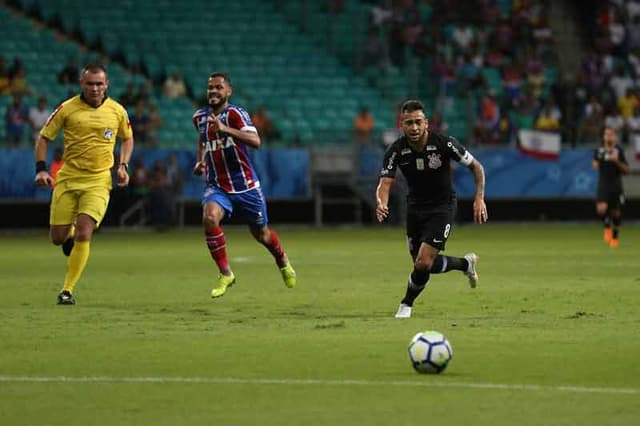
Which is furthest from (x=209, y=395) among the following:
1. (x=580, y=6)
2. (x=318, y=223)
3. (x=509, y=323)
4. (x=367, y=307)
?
(x=580, y=6)

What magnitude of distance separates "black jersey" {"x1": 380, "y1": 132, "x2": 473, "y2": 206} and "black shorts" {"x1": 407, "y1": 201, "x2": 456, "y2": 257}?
0.08m

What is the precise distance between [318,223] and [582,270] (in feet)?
49.0

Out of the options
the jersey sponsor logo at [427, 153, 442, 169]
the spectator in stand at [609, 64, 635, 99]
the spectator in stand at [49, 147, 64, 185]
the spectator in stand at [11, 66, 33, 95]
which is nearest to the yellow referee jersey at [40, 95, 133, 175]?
the jersey sponsor logo at [427, 153, 442, 169]

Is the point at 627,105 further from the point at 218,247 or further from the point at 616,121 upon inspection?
the point at 218,247

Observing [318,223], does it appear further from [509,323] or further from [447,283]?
[509,323]

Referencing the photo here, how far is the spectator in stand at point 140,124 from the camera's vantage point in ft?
102

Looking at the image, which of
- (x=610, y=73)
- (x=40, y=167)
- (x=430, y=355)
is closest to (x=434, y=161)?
(x=40, y=167)

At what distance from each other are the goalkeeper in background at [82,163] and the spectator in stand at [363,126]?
61.4 ft

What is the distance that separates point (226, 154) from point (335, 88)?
21243mm

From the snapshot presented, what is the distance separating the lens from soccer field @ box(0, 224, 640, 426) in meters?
7.61

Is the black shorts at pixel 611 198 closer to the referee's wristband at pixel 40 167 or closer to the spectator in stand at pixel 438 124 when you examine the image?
the spectator in stand at pixel 438 124

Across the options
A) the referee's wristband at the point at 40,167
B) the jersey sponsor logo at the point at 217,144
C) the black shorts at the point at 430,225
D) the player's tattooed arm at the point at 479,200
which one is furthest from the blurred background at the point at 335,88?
the player's tattooed arm at the point at 479,200

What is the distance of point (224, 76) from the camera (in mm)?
14422

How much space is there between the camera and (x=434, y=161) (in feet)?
41.3
